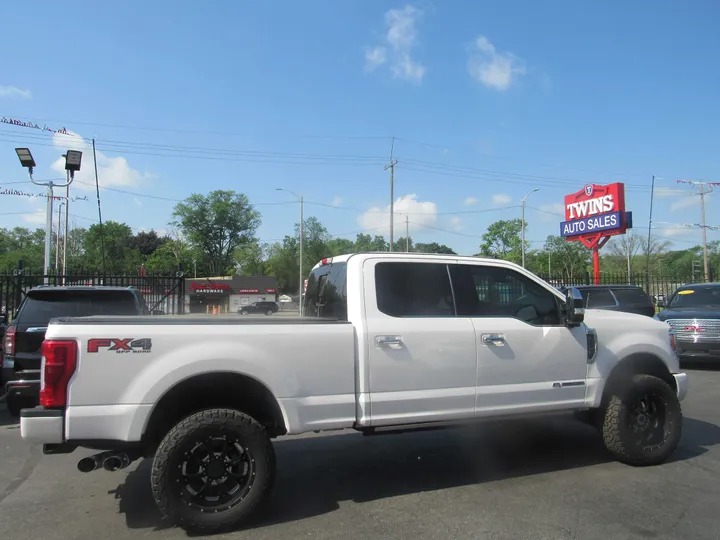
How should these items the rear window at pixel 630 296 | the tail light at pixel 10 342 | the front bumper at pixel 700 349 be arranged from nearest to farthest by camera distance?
the tail light at pixel 10 342 < the front bumper at pixel 700 349 < the rear window at pixel 630 296

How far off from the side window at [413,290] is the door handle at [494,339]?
0.35m

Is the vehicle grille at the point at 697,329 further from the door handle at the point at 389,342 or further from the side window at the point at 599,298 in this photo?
the door handle at the point at 389,342

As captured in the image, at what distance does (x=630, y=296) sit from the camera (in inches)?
541

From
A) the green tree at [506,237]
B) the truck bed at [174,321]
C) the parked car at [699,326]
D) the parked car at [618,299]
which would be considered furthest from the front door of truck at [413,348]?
the green tree at [506,237]

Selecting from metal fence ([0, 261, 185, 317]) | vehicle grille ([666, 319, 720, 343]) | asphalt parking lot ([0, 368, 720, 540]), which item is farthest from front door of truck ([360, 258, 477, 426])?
metal fence ([0, 261, 185, 317])

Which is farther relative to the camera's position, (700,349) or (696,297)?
(696,297)

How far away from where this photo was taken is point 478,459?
219 inches

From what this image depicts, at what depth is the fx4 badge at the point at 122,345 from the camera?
3678 millimetres

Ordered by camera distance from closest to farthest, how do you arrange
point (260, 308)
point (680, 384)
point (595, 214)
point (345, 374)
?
point (345, 374) → point (680, 384) → point (595, 214) → point (260, 308)

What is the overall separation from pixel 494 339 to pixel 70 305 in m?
5.72

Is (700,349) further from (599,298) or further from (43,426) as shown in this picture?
(43,426)

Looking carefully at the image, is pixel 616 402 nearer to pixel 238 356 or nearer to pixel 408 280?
pixel 408 280

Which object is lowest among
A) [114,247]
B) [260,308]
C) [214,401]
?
[260,308]

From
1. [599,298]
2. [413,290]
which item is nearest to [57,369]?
[413,290]
